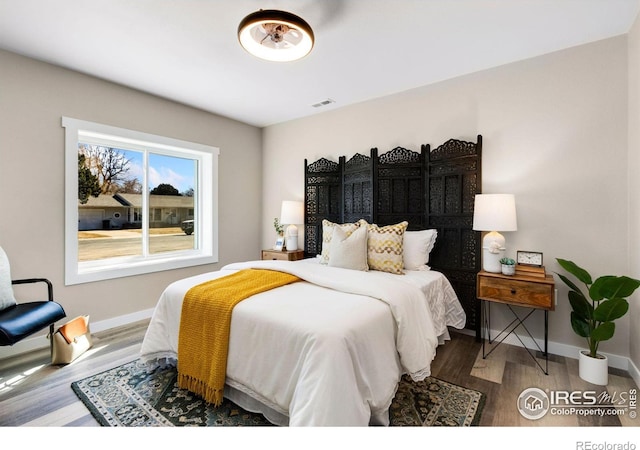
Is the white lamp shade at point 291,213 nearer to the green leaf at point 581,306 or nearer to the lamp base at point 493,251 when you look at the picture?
the lamp base at point 493,251

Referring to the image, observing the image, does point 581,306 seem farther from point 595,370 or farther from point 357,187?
point 357,187

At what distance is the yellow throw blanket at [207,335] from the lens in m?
1.75

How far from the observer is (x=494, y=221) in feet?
7.96

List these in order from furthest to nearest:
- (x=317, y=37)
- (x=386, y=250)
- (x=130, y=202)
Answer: (x=130, y=202)
(x=386, y=250)
(x=317, y=37)

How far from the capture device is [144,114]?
11.0 feet

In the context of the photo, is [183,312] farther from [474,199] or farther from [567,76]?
[567,76]

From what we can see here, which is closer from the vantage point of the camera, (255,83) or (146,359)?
(146,359)

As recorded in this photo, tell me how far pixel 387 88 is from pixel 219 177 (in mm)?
2460

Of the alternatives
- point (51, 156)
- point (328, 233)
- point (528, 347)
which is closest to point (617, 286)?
point (528, 347)

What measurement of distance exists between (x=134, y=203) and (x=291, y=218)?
1886mm

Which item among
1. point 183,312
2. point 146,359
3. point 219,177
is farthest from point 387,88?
point 146,359

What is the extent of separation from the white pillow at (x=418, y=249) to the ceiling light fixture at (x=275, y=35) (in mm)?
1932

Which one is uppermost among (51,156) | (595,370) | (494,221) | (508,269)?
(51,156)

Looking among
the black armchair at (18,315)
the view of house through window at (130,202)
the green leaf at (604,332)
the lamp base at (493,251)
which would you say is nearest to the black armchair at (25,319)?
the black armchair at (18,315)
